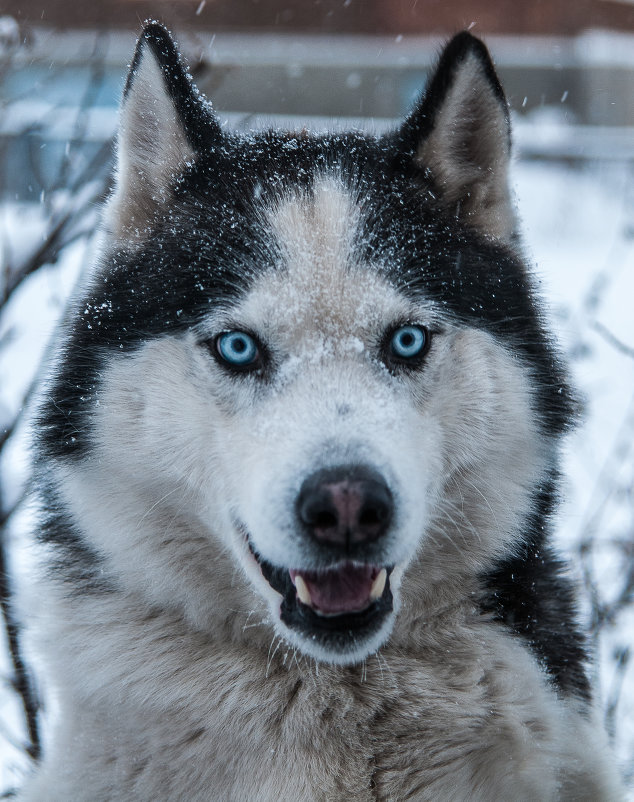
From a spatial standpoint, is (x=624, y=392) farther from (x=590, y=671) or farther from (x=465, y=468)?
(x=465, y=468)

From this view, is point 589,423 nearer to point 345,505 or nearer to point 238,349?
point 238,349

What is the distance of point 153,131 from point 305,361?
32.6 inches

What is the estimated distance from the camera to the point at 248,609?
2121 millimetres

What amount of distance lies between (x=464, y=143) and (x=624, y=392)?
2.87 m

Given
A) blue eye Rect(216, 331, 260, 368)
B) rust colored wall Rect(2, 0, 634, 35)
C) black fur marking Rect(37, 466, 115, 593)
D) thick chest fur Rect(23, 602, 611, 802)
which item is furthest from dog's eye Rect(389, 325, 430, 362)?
rust colored wall Rect(2, 0, 634, 35)

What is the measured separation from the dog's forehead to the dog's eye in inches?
1.6

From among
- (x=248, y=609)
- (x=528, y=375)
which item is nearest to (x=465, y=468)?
(x=528, y=375)

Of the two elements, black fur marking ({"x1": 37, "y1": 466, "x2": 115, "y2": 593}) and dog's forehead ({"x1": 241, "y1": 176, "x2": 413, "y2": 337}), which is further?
black fur marking ({"x1": 37, "y1": 466, "x2": 115, "y2": 593})

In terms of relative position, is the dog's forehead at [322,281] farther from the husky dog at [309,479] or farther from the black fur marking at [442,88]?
the black fur marking at [442,88]

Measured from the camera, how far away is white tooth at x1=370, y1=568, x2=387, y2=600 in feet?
6.17

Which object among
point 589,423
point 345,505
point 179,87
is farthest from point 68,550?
point 589,423

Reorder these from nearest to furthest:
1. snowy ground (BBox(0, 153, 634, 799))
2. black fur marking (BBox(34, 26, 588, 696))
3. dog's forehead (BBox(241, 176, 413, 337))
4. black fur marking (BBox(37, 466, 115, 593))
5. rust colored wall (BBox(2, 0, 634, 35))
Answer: dog's forehead (BBox(241, 176, 413, 337))
black fur marking (BBox(34, 26, 588, 696))
black fur marking (BBox(37, 466, 115, 593))
snowy ground (BBox(0, 153, 634, 799))
rust colored wall (BBox(2, 0, 634, 35))

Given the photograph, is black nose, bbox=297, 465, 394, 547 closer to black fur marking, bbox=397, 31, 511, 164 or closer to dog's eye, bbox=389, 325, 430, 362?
dog's eye, bbox=389, 325, 430, 362

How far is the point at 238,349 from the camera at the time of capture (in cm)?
206
